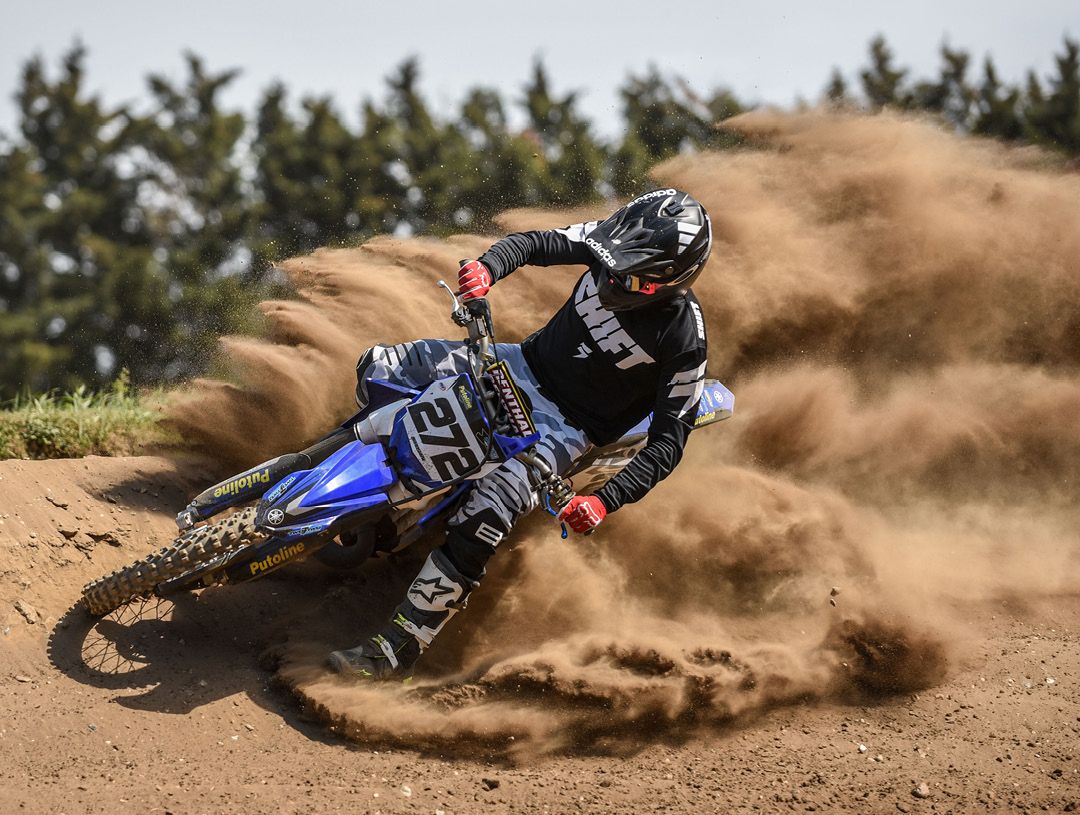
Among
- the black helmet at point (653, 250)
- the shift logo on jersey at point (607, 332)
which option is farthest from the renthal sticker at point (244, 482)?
the black helmet at point (653, 250)

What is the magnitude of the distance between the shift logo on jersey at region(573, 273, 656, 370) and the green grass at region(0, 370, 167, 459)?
320 cm

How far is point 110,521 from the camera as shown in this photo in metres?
6.02

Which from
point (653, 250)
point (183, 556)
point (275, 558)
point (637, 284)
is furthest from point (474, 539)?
point (653, 250)

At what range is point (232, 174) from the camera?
24.8m

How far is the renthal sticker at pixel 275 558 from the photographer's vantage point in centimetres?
488

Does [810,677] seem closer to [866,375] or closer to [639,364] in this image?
[639,364]

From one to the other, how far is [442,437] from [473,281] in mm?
757

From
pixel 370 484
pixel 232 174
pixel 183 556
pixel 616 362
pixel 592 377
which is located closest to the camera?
pixel 183 556

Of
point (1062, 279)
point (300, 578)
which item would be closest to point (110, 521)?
point (300, 578)

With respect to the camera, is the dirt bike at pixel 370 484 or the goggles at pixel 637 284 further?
the goggles at pixel 637 284

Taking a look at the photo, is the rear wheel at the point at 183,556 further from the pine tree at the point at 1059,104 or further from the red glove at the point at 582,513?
the pine tree at the point at 1059,104

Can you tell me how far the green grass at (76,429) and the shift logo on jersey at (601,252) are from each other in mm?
3340

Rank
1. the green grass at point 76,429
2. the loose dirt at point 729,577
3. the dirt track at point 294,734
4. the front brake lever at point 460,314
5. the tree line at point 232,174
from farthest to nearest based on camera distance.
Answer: the tree line at point 232,174 → the green grass at point 76,429 → the front brake lever at point 460,314 → the loose dirt at point 729,577 → the dirt track at point 294,734

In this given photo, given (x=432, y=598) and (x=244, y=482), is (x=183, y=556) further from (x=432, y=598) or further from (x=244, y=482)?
(x=432, y=598)
